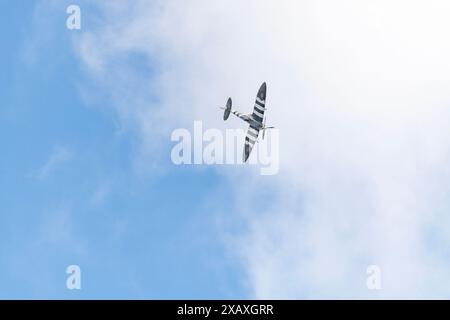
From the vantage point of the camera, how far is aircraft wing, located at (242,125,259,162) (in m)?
146

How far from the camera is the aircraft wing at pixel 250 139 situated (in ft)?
479

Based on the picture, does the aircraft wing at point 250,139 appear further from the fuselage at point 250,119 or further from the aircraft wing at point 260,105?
the aircraft wing at point 260,105

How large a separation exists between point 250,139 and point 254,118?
419cm

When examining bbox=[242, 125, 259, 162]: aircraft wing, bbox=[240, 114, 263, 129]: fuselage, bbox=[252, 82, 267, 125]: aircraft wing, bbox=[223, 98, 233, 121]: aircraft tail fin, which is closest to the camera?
bbox=[223, 98, 233, 121]: aircraft tail fin

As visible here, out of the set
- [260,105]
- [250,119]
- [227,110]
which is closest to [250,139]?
[250,119]

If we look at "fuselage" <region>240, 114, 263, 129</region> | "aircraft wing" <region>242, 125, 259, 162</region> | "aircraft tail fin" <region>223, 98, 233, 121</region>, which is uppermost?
"aircraft tail fin" <region>223, 98, 233, 121</region>

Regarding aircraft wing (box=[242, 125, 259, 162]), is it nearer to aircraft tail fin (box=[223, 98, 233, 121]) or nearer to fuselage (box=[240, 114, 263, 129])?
fuselage (box=[240, 114, 263, 129])

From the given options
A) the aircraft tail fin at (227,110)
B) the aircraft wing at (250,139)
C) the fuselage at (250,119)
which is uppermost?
the aircraft tail fin at (227,110)
